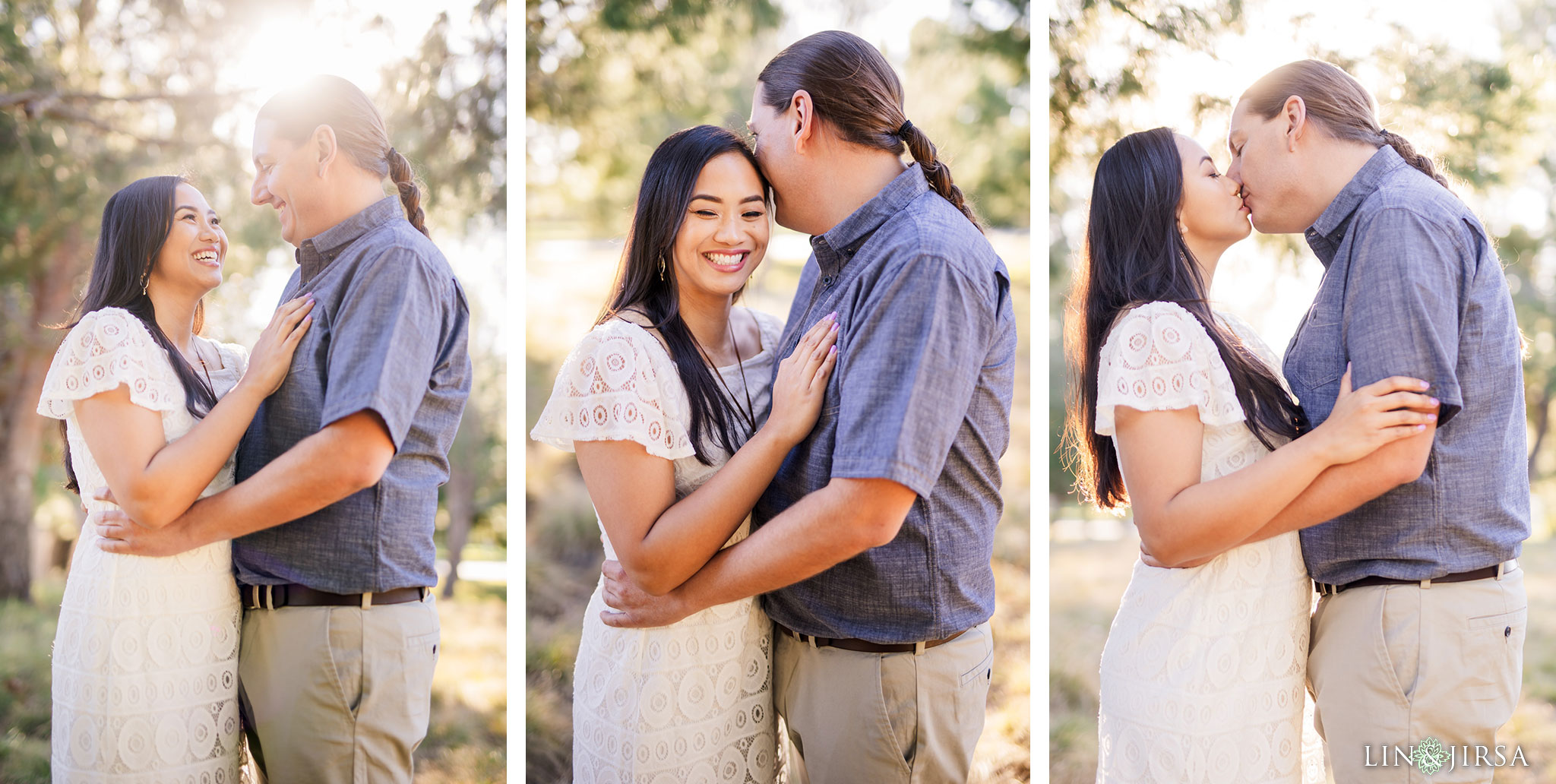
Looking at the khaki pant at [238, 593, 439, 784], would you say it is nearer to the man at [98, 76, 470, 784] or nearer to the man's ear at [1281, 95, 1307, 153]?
the man at [98, 76, 470, 784]

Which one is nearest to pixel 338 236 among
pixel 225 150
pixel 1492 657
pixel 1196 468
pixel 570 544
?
pixel 1196 468

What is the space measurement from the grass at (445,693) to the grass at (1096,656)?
221 cm

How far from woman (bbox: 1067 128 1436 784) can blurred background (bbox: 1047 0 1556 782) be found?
73 cm

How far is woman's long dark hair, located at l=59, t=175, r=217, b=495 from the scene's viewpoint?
1.94 meters

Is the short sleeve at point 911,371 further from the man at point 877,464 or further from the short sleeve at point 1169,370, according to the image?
the short sleeve at point 1169,370

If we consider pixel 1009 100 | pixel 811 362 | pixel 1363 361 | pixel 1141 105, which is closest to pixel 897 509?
pixel 811 362

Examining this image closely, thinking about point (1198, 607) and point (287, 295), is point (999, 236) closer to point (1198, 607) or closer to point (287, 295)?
point (1198, 607)

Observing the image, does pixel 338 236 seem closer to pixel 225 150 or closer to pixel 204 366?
pixel 204 366

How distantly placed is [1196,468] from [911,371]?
643 mm

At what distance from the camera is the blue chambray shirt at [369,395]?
178cm

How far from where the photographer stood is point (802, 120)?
1.82 m

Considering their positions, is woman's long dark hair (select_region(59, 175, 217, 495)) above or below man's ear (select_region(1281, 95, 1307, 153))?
below

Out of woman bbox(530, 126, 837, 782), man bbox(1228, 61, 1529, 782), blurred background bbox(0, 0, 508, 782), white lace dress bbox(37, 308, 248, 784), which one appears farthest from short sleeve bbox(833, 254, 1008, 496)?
blurred background bbox(0, 0, 508, 782)

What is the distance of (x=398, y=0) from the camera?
329cm
